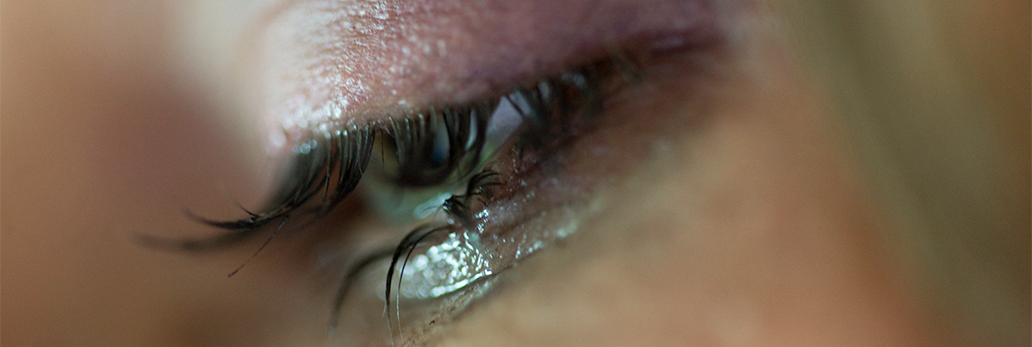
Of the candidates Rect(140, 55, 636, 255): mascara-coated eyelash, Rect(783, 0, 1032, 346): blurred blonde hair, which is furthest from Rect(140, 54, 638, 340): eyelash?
Rect(783, 0, 1032, 346): blurred blonde hair

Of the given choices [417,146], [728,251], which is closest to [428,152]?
[417,146]

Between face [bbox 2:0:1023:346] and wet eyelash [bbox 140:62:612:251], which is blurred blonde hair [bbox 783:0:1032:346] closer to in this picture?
face [bbox 2:0:1023:346]

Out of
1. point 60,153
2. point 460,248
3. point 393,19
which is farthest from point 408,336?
point 60,153

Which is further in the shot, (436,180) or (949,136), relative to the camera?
(436,180)

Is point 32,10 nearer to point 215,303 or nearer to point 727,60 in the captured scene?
point 215,303

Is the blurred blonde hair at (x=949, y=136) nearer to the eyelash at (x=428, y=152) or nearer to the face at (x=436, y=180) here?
the face at (x=436, y=180)

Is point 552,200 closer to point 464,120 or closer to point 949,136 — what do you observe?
point 464,120

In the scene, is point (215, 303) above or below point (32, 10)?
below
